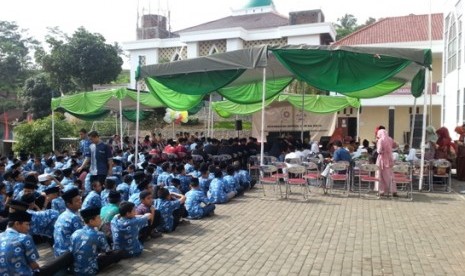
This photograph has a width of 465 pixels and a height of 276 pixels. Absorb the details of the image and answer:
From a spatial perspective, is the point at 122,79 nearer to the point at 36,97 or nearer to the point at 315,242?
the point at 36,97

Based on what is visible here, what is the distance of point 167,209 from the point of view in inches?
255

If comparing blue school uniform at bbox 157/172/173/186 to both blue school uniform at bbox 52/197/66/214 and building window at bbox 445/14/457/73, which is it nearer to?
blue school uniform at bbox 52/197/66/214

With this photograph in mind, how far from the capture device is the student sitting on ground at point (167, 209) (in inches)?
254

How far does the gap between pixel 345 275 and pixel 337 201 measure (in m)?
4.37

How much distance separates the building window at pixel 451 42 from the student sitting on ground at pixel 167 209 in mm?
14862

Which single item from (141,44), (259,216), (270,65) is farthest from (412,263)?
(141,44)

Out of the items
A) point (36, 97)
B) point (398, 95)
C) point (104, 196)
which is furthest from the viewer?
point (36, 97)

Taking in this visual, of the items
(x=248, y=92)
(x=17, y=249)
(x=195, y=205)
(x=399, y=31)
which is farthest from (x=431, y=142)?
(x=399, y=31)

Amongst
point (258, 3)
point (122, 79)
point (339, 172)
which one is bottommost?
point (339, 172)

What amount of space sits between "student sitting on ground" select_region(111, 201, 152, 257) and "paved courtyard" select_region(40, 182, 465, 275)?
21 cm

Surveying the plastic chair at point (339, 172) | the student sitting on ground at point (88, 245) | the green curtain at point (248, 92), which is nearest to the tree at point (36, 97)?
the green curtain at point (248, 92)

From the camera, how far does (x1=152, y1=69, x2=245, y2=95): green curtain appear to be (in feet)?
34.5

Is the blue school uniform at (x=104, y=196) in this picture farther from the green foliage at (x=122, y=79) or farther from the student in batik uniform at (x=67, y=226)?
the green foliage at (x=122, y=79)

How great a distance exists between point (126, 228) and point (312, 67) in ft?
19.9
